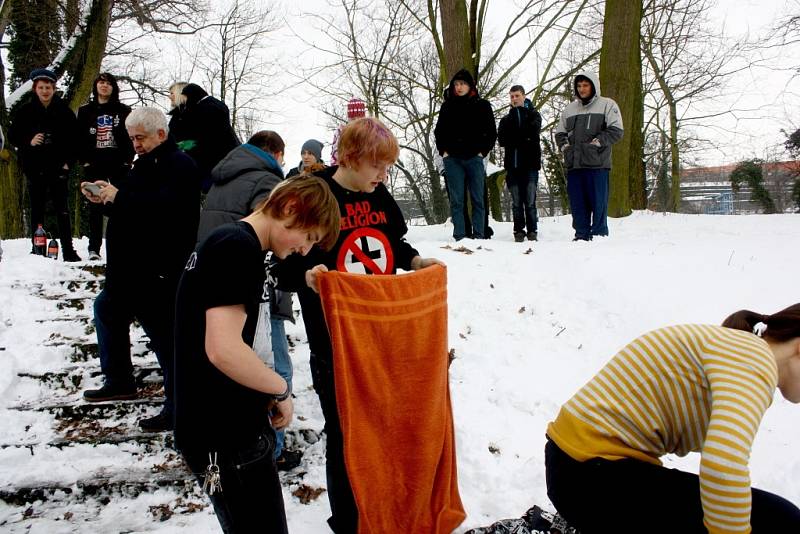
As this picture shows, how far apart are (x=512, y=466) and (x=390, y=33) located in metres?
22.3

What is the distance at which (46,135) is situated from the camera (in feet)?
22.7

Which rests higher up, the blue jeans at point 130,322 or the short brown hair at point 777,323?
the short brown hair at point 777,323

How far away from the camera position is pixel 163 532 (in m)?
3.04

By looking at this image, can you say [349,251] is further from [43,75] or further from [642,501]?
[43,75]

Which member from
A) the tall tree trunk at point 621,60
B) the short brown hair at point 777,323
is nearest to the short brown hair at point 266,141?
the short brown hair at point 777,323

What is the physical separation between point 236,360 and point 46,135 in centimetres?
673

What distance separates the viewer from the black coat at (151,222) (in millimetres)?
3600

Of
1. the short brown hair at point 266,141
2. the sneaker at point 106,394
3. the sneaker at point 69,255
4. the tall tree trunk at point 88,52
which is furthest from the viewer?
the tall tree trunk at point 88,52

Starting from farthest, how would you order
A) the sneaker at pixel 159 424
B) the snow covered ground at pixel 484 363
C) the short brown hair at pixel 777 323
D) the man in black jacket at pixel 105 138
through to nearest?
the man in black jacket at pixel 105 138 → the sneaker at pixel 159 424 → the snow covered ground at pixel 484 363 → the short brown hair at pixel 777 323

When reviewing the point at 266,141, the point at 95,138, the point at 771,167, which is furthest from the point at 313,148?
the point at 771,167

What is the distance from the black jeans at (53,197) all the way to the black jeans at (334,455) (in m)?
5.61

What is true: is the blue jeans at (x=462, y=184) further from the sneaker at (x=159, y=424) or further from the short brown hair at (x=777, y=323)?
the short brown hair at (x=777, y=323)

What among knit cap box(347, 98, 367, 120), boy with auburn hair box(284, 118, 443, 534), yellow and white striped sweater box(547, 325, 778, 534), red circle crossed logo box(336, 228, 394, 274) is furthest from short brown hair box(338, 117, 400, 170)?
knit cap box(347, 98, 367, 120)

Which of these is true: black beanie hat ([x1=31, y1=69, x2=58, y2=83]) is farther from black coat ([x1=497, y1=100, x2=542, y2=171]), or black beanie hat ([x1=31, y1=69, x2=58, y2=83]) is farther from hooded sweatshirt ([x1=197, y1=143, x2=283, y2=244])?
black coat ([x1=497, y1=100, x2=542, y2=171])
